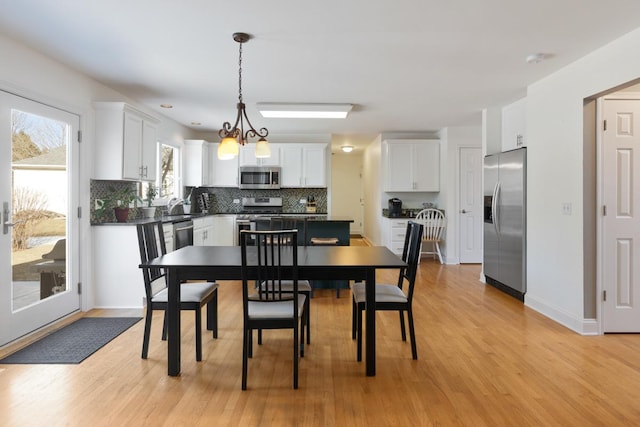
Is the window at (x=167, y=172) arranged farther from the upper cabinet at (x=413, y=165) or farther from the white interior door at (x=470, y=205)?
the white interior door at (x=470, y=205)

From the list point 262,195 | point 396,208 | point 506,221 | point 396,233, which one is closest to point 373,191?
point 396,208

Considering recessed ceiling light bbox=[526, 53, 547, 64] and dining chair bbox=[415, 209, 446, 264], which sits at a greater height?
recessed ceiling light bbox=[526, 53, 547, 64]

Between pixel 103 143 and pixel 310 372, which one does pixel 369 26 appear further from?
pixel 103 143

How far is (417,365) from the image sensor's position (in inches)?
105

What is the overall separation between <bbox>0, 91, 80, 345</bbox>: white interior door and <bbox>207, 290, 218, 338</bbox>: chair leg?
145 centimetres

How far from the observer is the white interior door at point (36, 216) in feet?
9.77

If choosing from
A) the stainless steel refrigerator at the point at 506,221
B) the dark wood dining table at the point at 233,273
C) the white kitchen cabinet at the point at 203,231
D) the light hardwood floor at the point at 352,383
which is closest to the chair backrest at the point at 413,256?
the dark wood dining table at the point at 233,273

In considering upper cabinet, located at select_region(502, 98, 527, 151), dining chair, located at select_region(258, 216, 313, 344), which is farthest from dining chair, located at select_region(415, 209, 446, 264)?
dining chair, located at select_region(258, 216, 313, 344)

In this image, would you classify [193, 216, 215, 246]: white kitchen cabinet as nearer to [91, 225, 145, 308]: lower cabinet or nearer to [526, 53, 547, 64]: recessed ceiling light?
[91, 225, 145, 308]: lower cabinet

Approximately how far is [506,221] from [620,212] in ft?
4.37

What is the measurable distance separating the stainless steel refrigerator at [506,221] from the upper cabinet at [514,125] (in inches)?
8.5

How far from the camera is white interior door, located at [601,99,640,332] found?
10.8 ft

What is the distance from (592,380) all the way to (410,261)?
1.34 m

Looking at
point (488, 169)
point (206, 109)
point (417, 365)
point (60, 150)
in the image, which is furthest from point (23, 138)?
point (488, 169)
